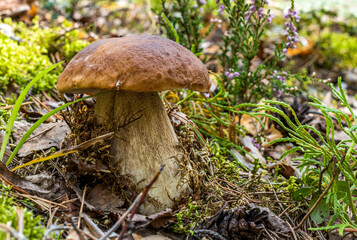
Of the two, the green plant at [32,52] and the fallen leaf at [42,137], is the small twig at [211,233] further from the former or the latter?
the green plant at [32,52]

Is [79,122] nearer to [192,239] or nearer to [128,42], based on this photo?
[128,42]

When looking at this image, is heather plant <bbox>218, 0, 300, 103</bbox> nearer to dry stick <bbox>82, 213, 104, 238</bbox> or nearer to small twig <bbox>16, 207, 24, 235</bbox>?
dry stick <bbox>82, 213, 104, 238</bbox>

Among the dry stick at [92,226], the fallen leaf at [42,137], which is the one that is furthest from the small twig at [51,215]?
the fallen leaf at [42,137]

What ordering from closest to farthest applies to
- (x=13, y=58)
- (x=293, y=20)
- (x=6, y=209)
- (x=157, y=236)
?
(x=6, y=209) < (x=157, y=236) < (x=293, y=20) < (x=13, y=58)

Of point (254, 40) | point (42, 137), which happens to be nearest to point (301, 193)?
point (254, 40)

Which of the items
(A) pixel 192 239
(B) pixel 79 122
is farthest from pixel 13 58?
(A) pixel 192 239

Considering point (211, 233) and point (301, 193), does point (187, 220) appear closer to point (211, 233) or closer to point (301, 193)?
point (211, 233)

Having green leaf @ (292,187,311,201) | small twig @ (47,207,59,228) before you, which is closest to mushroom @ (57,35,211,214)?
small twig @ (47,207,59,228)

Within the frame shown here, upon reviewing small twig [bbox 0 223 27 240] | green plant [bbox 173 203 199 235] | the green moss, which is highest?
small twig [bbox 0 223 27 240]
